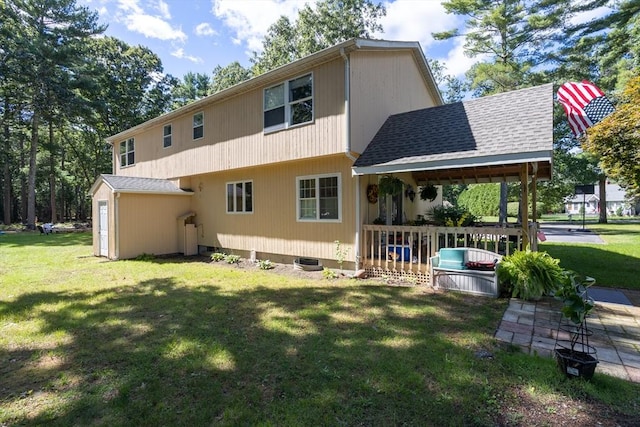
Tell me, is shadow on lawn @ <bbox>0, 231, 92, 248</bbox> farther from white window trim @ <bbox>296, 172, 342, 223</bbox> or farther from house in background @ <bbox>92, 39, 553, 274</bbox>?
white window trim @ <bbox>296, 172, 342, 223</bbox>

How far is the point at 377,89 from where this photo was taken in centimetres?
882

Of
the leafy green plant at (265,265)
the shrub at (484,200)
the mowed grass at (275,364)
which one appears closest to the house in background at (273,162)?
the leafy green plant at (265,265)

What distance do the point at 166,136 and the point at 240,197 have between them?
506 centimetres

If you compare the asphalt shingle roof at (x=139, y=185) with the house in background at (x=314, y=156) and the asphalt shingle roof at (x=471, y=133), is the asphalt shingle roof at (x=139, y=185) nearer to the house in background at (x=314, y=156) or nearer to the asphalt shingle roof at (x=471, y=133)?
the house in background at (x=314, y=156)

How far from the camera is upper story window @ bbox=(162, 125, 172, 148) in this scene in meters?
13.2

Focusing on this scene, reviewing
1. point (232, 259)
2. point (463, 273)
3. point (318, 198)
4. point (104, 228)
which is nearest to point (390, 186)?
point (318, 198)

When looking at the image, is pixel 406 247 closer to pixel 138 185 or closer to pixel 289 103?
pixel 289 103

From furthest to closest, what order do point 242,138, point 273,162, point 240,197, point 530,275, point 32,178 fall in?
1. point 32,178
2. point 240,197
3. point 242,138
4. point 273,162
5. point 530,275

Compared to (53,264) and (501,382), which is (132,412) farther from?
(53,264)

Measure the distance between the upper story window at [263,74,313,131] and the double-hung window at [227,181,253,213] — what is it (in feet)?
7.83

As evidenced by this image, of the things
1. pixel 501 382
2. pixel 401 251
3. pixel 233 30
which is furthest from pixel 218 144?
pixel 233 30

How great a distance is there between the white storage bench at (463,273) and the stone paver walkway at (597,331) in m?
0.53

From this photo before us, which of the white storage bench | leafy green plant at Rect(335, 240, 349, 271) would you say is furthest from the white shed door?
the white storage bench

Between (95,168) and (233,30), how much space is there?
20.6 meters
